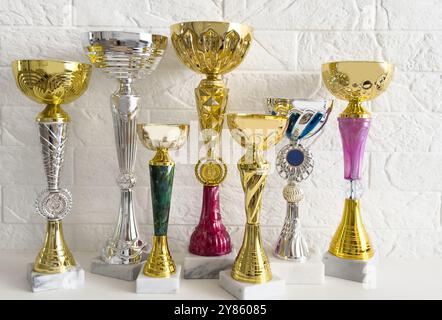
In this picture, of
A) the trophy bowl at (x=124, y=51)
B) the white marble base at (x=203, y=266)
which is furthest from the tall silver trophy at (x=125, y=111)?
the white marble base at (x=203, y=266)

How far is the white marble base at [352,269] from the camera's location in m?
0.90

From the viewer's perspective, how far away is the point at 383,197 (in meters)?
1.08

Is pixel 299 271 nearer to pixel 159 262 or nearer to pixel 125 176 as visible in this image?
pixel 159 262

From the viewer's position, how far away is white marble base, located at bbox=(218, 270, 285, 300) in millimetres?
794

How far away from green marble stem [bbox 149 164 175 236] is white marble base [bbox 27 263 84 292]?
0.18 metres

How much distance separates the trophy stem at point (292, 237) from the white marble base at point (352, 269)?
2.4 inches

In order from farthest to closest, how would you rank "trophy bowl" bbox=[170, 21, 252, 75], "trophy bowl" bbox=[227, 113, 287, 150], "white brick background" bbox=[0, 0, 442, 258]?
"white brick background" bbox=[0, 0, 442, 258] < "trophy bowl" bbox=[170, 21, 252, 75] < "trophy bowl" bbox=[227, 113, 287, 150]

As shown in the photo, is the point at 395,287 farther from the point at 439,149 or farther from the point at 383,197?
the point at 439,149

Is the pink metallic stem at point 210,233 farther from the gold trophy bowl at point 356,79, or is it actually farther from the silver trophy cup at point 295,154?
the gold trophy bowl at point 356,79

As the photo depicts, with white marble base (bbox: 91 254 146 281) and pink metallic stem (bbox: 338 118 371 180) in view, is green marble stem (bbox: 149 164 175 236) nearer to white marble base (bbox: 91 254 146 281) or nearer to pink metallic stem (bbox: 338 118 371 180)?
white marble base (bbox: 91 254 146 281)

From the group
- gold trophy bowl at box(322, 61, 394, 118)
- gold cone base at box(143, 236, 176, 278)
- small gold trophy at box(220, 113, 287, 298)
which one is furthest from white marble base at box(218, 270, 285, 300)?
gold trophy bowl at box(322, 61, 394, 118)

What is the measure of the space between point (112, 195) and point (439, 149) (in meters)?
0.78
